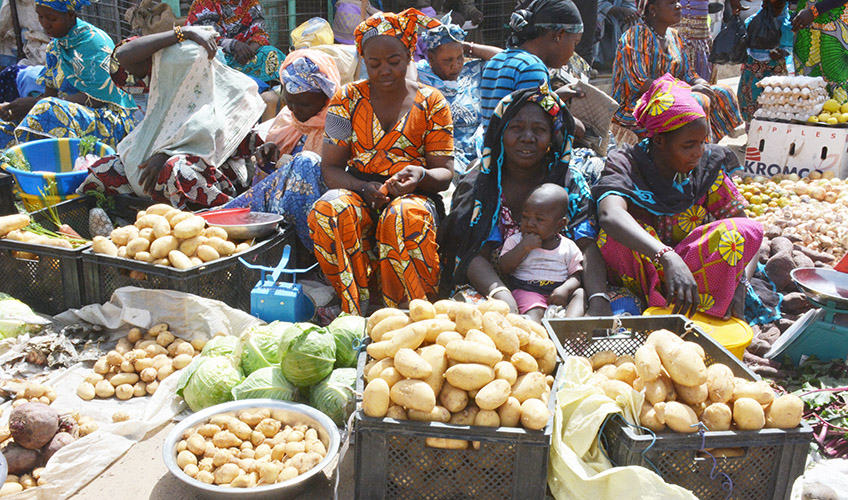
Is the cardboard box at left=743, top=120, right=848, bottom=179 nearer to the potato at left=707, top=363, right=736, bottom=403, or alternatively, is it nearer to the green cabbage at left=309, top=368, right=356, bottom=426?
the potato at left=707, top=363, right=736, bottom=403

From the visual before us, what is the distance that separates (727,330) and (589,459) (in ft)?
4.18

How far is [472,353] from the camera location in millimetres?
2174

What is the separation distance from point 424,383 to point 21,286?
111 inches

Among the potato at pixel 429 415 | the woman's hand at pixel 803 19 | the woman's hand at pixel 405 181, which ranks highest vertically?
the woman's hand at pixel 803 19

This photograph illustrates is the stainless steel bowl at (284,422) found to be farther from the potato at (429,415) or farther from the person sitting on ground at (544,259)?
the person sitting on ground at (544,259)

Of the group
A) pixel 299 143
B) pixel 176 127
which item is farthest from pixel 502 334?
pixel 176 127

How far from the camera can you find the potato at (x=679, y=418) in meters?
2.10

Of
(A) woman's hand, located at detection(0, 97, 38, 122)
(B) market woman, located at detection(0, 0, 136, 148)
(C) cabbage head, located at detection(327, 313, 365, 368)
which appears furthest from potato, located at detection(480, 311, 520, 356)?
(A) woman's hand, located at detection(0, 97, 38, 122)

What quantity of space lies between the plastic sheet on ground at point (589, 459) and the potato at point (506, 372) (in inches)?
8.1

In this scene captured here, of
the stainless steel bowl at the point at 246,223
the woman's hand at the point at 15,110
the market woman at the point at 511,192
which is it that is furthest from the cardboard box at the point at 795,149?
the woman's hand at the point at 15,110

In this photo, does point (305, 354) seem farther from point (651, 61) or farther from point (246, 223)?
point (651, 61)

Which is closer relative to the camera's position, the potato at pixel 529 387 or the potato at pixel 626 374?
the potato at pixel 529 387

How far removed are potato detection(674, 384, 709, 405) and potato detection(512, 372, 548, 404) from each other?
1.45ft

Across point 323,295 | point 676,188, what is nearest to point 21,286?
point 323,295
